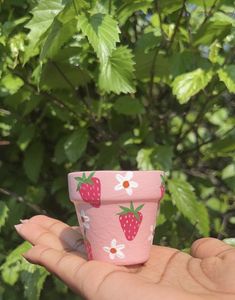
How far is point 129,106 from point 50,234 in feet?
1.67

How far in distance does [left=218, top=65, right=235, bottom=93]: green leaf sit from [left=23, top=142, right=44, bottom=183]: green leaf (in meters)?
0.73

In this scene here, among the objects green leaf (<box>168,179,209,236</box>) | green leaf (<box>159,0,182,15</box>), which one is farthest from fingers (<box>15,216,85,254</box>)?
green leaf (<box>159,0,182,15</box>)

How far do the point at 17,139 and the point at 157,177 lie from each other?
2.99ft

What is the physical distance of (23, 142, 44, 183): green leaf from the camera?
6.18ft

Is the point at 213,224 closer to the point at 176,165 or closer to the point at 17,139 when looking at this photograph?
the point at 176,165

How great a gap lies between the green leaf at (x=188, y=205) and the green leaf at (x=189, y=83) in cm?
28

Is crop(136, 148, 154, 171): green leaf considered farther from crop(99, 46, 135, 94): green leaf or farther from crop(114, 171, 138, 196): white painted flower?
crop(114, 171, 138, 196): white painted flower

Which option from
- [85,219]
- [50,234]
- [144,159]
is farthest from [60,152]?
[85,219]

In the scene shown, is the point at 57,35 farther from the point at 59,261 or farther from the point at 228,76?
the point at 59,261

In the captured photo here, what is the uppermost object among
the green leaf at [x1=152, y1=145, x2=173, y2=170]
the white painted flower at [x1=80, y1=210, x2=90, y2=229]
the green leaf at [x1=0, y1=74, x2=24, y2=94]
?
the green leaf at [x1=0, y1=74, x2=24, y2=94]

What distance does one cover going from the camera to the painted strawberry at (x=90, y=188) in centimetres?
110

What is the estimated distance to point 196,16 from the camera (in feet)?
5.90

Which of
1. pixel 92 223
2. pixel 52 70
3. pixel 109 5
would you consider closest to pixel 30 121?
pixel 52 70

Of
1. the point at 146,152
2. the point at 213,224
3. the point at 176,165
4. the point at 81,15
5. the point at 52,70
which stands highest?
the point at 81,15
